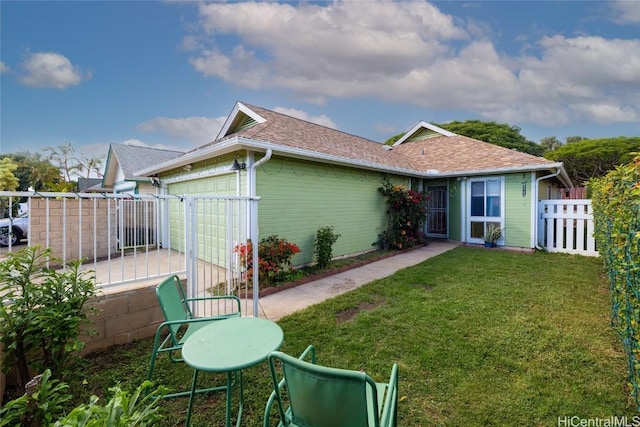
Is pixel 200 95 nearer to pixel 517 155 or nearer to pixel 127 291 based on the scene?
pixel 127 291

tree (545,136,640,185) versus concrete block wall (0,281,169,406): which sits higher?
tree (545,136,640,185)

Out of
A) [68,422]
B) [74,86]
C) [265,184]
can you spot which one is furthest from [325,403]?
[74,86]

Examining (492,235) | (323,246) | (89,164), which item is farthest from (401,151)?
(89,164)

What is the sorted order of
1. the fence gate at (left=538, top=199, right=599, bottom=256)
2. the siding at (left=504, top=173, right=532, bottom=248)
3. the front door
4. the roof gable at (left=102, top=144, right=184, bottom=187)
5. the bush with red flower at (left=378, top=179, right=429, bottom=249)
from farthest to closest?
the roof gable at (left=102, top=144, right=184, bottom=187) < the front door < the bush with red flower at (left=378, top=179, right=429, bottom=249) < the siding at (left=504, top=173, right=532, bottom=248) < the fence gate at (left=538, top=199, right=599, bottom=256)

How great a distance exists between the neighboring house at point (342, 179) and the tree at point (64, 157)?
61.9ft

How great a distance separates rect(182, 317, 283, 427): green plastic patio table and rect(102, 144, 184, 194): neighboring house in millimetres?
11458

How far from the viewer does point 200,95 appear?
12.3m

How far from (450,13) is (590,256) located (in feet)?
29.5

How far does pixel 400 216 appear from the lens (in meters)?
9.98

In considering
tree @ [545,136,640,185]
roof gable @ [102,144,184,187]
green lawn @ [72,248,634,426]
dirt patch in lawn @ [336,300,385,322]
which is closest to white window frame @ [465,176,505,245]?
green lawn @ [72,248,634,426]

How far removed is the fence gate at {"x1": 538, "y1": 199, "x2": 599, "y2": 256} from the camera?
8.78 m

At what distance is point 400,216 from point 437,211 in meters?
3.26

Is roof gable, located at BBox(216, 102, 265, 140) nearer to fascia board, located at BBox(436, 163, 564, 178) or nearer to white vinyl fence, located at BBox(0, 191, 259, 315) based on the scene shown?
white vinyl fence, located at BBox(0, 191, 259, 315)

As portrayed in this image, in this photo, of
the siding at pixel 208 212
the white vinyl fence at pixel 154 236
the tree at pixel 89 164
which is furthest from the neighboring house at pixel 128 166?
the tree at pixel 89 164
